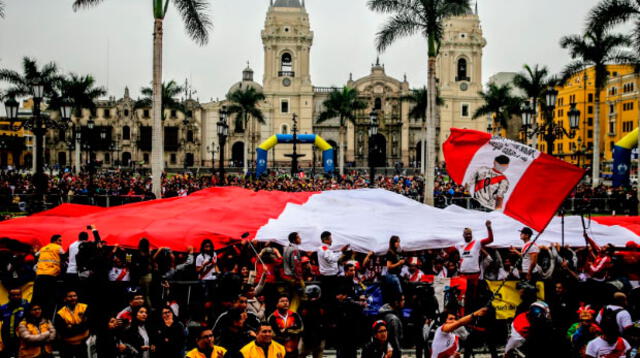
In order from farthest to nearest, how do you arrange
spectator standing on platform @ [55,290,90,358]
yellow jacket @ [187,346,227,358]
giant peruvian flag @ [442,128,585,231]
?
1. giant peruvian flag @ [442,128,585,231]
2. spectator standing on platform @ [55,290,90,358]
3. yellow jacket @ [187,346,227,358]

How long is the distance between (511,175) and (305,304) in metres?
3.58

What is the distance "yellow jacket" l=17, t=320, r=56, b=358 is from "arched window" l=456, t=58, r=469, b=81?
267ft

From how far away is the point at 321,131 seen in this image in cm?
8612

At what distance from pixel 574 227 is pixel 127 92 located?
87.2 metres

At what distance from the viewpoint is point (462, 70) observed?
85.2 m

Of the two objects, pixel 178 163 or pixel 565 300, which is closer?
pixel 565 300

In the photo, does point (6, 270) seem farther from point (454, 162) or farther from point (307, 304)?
point (454, 162)

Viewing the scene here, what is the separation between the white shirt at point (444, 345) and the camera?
7500 millimetres

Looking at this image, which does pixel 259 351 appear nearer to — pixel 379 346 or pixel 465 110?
pixel 379 346

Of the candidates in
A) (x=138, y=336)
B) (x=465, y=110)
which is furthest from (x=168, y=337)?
(x=465, y=110)

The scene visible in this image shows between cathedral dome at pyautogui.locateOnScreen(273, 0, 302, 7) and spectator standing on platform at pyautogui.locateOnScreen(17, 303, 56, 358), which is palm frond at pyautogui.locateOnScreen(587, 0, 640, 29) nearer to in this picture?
spectator standing on platform at pyautogui.locateOnScreen(17, 303, 56, 358)

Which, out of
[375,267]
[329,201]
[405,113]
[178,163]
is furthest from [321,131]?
[375,267]

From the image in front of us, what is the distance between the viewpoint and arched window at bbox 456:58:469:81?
278ft

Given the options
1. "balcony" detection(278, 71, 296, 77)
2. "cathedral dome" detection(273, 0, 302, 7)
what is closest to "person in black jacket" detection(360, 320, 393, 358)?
"balcony" detection(278, 71, 296, 77)
